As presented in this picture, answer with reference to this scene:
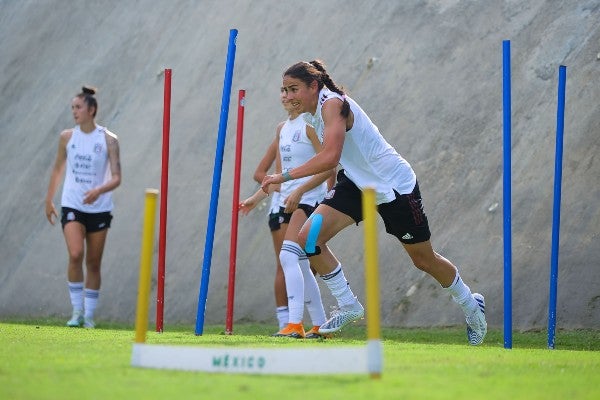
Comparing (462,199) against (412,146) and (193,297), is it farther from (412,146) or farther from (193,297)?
(193,297)

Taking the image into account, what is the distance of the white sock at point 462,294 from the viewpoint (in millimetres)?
9219

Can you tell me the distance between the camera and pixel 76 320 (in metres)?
12.3

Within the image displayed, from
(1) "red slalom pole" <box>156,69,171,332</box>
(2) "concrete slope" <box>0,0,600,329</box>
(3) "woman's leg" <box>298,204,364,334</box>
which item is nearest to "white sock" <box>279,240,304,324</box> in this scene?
(3) "woman's leg" <box>298,204,364,334</box>

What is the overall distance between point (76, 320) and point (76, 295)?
1.28 feet

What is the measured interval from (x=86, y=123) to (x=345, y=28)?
4158mm

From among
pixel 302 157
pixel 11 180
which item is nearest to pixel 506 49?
pixel 302 157

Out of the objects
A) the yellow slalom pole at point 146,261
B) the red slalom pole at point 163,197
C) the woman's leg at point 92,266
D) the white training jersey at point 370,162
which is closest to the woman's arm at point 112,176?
the woman's leg at point 92,266

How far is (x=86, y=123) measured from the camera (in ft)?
42.2

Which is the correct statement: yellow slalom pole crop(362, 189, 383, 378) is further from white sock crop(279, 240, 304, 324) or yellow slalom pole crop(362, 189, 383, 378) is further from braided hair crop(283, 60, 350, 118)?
white sock crop(279, 240, 304, 324)

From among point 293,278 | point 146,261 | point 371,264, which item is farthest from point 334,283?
point 371,264

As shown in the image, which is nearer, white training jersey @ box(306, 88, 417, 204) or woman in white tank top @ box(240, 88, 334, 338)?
white training jersey @ box(306, 88, 417, 204)

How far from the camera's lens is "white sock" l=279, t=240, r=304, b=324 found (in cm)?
981

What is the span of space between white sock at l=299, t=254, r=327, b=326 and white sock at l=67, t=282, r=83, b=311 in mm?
3017

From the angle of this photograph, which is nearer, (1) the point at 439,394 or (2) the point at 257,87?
(1) the point at 439,394
